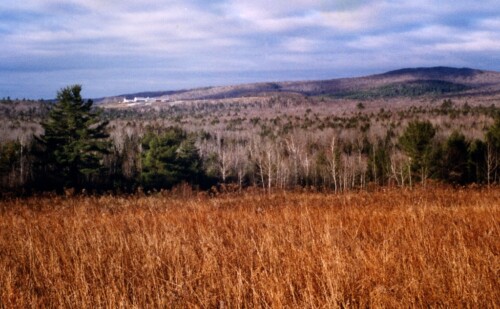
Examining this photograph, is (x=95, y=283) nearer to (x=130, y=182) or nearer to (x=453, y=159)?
(x=453, y=159)

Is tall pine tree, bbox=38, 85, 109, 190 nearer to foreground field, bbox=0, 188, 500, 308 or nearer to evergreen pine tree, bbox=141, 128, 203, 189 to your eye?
evergreen pine tree, bbox=141, 128, 203, 189

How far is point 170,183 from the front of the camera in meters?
44.5

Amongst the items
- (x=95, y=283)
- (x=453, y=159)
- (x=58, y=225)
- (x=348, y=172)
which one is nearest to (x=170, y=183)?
(x=348, y=172)

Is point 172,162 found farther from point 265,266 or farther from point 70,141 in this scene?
point 265,266

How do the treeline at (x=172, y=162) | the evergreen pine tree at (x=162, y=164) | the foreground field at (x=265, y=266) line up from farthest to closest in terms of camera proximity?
the evergreen pine tree at (x=162, y=164) → the treeline at (x=172, y=162) → the foreground field at (x=265, y=266)

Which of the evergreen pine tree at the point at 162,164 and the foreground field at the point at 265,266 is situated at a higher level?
the foreground field at the point at 265,266

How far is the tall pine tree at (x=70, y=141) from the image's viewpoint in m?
38.5

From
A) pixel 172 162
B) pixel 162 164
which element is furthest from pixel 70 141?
pixel 172 162

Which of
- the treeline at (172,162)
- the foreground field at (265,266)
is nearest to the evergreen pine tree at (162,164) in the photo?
the treeline at (172,162)

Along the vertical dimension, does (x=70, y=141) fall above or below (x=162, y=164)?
above

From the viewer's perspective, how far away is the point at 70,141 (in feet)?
128

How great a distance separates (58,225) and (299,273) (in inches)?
167

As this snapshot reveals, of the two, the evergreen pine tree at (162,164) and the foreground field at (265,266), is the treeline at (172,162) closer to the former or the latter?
the evergreen pine tree at (162,164)

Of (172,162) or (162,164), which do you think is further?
(172,162)
